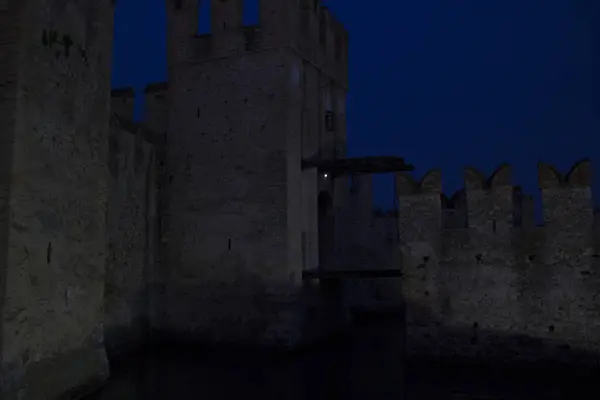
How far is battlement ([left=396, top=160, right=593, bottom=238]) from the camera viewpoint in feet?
35.3

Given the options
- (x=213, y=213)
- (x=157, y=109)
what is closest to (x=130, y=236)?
(x=213, y=213)

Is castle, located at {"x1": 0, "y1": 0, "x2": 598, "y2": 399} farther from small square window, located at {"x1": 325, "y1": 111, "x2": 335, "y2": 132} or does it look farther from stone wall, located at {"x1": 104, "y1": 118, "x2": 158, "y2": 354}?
small square window, located at {"x1": 325, "y1": 111, "x2": 335, "y2": 132}

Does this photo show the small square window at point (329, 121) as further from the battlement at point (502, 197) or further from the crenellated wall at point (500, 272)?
the crenellated wall at point (500, 272)

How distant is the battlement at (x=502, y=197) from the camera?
10750 millimetres

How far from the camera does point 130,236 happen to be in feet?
43.8

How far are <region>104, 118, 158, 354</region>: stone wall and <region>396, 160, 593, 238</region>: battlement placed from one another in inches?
254

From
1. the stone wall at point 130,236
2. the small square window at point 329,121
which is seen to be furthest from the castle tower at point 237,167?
the small square window at point 329,121

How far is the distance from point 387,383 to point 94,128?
7.13 metres

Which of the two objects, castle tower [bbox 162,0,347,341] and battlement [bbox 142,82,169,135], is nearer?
castle tower [bbox 162,0,347,341]

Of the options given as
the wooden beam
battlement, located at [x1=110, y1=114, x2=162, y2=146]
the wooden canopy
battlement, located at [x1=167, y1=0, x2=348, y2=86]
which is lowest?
the wooden beam

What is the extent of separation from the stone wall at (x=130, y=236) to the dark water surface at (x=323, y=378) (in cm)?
92

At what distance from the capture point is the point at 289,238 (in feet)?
44.3

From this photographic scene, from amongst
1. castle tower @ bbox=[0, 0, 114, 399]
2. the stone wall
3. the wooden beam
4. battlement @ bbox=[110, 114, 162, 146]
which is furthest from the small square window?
castle tower @ bbox=[0, 0, 114, 399]

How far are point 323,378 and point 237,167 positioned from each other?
19.5 ft
